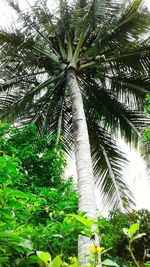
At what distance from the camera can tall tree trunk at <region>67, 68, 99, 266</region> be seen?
462cm

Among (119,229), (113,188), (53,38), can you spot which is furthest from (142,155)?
(53,38)

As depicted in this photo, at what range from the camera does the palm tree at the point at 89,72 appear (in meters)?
8.55

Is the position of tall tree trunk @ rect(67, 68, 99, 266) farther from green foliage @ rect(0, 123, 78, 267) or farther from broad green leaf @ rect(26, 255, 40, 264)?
broad green leaf @ rect(26, 255, 40, 264)

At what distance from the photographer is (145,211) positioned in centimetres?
804

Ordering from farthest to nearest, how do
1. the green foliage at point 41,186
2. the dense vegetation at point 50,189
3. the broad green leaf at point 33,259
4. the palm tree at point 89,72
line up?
the palm tree at point 89,72 → the dense vegetation at point 50,189 → the green foliage at point 41,186 → the broad green leaf at point 33,259

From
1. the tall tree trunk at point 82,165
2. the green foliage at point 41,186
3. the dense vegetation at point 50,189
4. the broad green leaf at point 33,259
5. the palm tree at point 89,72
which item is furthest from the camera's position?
the palm tree at point 89,72

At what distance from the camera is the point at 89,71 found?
30.5 feet

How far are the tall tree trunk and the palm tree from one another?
0.74ft

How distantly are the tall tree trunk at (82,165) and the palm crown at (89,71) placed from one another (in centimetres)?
112

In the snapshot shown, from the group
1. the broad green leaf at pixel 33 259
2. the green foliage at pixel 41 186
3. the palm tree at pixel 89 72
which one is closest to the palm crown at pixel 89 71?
the palm tree at pixel 89 72

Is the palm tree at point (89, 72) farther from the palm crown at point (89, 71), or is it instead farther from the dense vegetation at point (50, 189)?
the dense vegetation at point (50, 189)

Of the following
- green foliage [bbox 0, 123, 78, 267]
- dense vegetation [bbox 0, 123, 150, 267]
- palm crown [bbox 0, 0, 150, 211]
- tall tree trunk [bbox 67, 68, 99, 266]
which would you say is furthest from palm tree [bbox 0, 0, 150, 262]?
green foliage [bbox 0, 123, 78, 267]

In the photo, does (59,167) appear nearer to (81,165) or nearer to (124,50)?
(81,165)

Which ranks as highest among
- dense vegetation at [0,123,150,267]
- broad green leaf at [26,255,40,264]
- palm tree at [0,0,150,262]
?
palm tree at [0,0,150,262]
